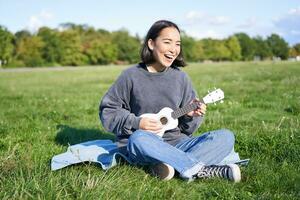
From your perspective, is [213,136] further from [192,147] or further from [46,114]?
[46,114]

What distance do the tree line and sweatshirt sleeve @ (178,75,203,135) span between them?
7214cm

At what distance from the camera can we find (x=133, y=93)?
5.63 m

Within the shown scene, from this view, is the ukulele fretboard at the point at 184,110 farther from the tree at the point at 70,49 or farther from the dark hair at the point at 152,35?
the tree at the point at 70,49

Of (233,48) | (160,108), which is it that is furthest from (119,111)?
(233,48)

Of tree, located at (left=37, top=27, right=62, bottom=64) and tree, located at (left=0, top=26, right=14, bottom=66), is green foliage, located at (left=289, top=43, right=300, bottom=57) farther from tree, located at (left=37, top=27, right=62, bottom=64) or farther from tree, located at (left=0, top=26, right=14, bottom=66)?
tree, located at (left=0, top=26, right=14, bottom=66)

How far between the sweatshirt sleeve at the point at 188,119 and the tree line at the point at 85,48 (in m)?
72.1

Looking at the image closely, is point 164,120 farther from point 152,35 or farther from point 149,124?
point 152,35

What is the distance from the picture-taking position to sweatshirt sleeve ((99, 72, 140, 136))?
5301 millimetres

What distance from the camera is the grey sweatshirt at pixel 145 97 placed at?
18.2 feet

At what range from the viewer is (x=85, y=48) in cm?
9394

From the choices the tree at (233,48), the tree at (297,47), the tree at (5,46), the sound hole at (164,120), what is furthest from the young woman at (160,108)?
the tree at (297,47)

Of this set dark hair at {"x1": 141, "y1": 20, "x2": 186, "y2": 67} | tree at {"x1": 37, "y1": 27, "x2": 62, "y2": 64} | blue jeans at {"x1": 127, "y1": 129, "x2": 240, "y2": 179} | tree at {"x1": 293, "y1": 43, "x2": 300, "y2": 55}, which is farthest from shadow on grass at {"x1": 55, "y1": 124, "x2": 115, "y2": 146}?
tree at {"x1": 293, "y1": 43, "x2": 300, "y2": 55}

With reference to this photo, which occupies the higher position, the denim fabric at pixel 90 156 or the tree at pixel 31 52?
the denim fabric at pixel 90 156

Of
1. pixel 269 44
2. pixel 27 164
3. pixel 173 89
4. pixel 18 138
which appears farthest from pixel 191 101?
pixel 269 44
